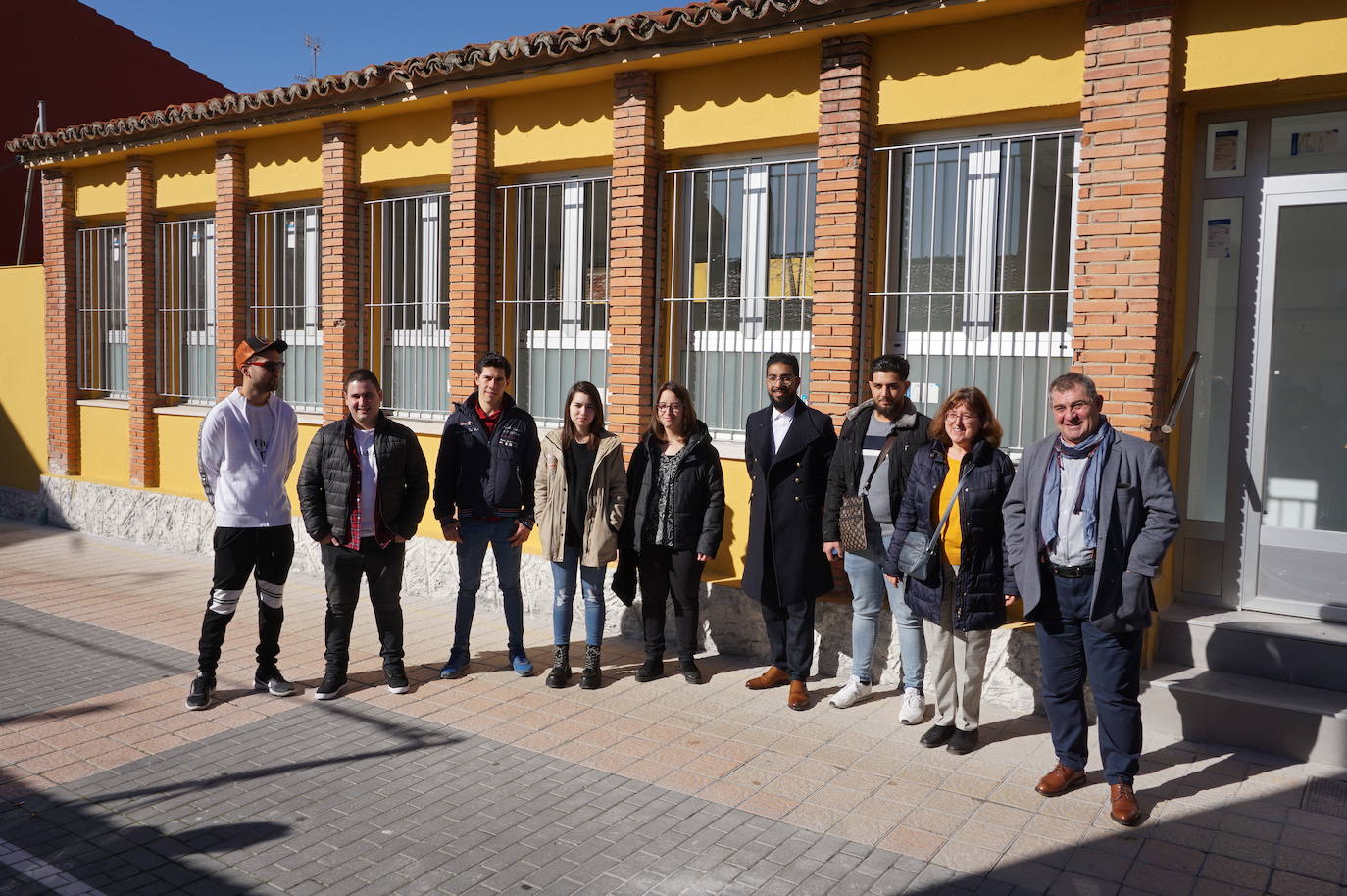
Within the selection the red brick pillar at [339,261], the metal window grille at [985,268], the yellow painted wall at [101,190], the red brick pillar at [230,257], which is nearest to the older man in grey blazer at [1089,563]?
the metal window grille at [985,268]


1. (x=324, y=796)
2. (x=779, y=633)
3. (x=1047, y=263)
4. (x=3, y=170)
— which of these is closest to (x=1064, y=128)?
(x=1047, y=263)

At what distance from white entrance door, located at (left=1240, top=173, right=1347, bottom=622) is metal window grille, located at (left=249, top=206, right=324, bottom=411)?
7823 mm

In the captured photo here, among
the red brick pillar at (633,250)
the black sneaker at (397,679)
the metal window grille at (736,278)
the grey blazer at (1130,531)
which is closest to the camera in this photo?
the grey blazer at (1130,531)

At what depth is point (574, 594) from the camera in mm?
6293

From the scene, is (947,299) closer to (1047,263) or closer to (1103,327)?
(1047,263)

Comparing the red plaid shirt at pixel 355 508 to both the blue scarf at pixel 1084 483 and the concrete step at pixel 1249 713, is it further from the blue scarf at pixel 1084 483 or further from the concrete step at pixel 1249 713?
the concrete step at pixel 1249 713

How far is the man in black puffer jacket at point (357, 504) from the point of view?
19.4ft

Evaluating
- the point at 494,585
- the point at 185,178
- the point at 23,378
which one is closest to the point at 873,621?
the point at 494,585

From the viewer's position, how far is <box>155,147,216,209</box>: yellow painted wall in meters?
10.7

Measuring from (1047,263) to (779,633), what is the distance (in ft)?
8.88

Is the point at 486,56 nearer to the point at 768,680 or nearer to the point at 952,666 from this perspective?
the point at 768,680

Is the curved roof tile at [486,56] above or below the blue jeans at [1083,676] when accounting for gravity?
above

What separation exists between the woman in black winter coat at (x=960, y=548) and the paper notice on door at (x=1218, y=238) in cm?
200

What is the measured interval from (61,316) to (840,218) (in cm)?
984
